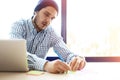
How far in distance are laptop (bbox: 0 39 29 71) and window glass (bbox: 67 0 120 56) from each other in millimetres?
1272

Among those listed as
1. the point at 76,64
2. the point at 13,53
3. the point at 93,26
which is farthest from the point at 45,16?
the point at 93,26

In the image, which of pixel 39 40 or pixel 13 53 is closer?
pixel 13 53

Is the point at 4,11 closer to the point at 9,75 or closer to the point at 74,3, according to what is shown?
the point at 74,3

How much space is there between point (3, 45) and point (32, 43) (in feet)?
2.17

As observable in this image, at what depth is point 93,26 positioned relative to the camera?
2.67m

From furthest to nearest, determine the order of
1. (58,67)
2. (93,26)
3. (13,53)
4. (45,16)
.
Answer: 1. (93,26)
2. (45,16)
3. (58,67)
4. (13,53)

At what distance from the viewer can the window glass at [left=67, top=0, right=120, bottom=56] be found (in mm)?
2643

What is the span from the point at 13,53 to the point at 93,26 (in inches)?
57.1

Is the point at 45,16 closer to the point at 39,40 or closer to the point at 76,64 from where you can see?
the point at 39,40

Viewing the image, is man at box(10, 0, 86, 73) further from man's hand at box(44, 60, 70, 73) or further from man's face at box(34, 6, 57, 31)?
man's hand at box(44, 60, 70, 73)

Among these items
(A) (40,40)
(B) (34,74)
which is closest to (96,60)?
(A) (40,40)

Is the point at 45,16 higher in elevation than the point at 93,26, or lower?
higher

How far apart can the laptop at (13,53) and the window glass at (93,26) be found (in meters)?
1.27

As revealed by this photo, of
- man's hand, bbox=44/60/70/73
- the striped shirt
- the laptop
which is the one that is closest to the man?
the striped shirt
